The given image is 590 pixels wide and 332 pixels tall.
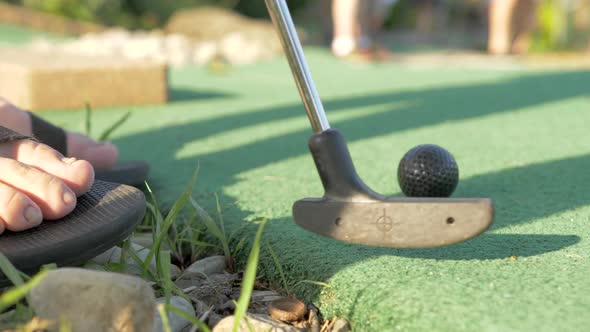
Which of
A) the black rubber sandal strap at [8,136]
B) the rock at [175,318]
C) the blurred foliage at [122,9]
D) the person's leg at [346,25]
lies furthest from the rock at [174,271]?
the blurred foliage at [122,9]

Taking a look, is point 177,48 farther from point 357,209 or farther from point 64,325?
point 64,325

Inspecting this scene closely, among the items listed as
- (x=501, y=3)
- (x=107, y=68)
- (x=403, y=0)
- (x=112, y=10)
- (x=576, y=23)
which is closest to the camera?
(x=107, y=68)

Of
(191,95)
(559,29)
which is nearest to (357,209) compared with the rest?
(191,95)

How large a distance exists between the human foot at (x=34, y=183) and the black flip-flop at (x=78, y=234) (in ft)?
0.07

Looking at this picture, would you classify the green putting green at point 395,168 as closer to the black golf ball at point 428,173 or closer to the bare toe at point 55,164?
the black golf ball at point 428,173

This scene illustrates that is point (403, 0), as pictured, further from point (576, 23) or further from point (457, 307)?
point (457, 307)

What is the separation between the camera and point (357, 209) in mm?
1345

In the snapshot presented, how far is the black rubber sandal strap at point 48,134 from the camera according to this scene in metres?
1.89

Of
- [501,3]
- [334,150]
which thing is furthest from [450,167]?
[501,3]

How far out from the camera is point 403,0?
12.8 metres

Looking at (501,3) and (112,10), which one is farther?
(112,10)

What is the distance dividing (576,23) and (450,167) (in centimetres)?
677

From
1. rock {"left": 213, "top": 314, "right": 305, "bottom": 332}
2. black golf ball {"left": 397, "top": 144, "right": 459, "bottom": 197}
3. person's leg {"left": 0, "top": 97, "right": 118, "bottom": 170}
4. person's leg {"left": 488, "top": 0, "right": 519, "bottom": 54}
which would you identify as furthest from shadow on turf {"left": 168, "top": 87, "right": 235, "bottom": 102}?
person's leg {"left": 488, "top": 0, "right": 519, "bottom": 54}

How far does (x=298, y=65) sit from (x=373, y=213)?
12.9 inches
